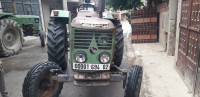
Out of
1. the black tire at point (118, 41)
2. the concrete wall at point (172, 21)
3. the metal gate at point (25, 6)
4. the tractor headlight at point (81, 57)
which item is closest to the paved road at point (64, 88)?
the black tire at point (118, 41)

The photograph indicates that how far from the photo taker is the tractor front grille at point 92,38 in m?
3.06

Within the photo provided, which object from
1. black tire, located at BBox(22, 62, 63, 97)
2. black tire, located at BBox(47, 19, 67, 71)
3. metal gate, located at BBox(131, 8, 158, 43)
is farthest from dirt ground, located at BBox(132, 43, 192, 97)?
metal gate, located at BBox(131, 8, 158, 43)

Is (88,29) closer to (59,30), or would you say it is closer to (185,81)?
(59,30)

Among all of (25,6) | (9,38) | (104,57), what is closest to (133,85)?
(104,57)

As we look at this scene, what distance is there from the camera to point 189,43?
13.3 feet

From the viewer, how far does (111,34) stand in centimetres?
314

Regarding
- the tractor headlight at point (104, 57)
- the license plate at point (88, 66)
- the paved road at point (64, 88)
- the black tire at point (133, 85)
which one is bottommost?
the paved road at point (64, 88)

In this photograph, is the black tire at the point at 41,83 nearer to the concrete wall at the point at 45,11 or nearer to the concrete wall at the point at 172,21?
the concrete wall at the point at 172,21

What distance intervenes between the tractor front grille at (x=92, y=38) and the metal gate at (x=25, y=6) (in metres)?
11.8

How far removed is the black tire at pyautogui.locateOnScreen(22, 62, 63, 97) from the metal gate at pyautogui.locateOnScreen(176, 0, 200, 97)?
2.77 meters

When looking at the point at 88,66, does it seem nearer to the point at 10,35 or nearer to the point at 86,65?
the point at 86,65

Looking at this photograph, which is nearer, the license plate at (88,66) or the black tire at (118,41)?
the license plate at (88,66)

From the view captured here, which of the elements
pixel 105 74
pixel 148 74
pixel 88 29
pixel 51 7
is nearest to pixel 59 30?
pixel 88 29

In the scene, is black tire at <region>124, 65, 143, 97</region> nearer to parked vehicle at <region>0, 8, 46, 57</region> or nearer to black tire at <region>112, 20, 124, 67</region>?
black tire at <region>112, 20, 124, 67</region>
